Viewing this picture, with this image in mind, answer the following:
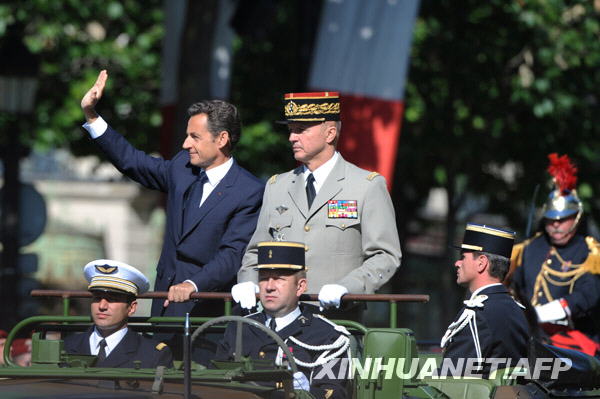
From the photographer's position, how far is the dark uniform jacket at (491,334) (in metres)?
6.28

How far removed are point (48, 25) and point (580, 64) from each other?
6.72 m

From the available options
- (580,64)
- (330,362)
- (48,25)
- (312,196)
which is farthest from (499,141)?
(330,362)

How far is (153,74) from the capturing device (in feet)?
57.2

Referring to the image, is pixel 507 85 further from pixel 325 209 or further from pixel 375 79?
pixel 325 209

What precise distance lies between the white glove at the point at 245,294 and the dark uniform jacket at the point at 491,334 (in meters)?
0.97

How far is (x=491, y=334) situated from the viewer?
6.29 metres

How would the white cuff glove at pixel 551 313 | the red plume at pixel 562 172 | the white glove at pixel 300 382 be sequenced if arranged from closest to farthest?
the white glove at pixel 300 382 < the white cuff glove at pixel 551 313 < the red plume at pixel 562 172

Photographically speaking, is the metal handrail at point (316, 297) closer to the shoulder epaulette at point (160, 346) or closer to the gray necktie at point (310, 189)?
the shoulder epaulette at point (160, 346)

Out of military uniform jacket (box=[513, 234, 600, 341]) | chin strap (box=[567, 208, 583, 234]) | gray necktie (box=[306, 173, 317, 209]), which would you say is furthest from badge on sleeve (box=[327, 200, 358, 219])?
chin strap (box=[567, 208, 583, 234])

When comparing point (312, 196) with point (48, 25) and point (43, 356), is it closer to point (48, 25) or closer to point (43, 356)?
point (43, 356)

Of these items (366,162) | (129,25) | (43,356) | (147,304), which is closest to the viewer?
(43,356)

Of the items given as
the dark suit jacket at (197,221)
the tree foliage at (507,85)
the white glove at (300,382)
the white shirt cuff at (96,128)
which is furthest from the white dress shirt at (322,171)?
the tree foliage at (507,85)

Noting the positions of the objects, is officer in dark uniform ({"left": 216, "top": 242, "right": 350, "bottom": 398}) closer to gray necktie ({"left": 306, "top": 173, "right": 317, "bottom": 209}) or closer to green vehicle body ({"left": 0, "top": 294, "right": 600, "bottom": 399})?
green vehicle body ({"left": 0, "top": 294, "right": 600, "bottom": 399})

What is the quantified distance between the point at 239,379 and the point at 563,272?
4.94 meters
